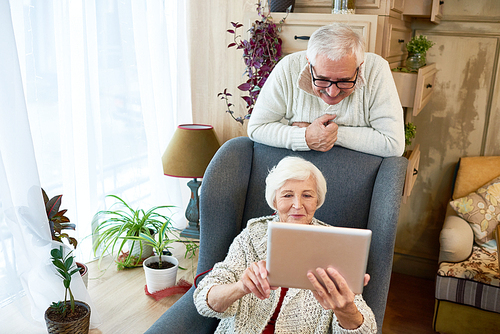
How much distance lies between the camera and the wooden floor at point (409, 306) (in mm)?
2479

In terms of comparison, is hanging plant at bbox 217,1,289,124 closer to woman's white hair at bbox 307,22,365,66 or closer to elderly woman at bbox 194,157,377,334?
woman's white hair at bbox 307,22,365,66

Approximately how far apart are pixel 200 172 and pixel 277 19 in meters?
0.87

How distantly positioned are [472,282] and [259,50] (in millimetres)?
1566

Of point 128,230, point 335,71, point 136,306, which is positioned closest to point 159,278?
point 136,306

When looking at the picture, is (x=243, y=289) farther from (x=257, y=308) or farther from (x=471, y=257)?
(x=471, y=257)

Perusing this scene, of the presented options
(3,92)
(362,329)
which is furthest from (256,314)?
(3,92)

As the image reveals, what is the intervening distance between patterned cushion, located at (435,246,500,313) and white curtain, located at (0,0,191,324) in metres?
1.60

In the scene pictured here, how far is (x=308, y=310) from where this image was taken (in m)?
1.39

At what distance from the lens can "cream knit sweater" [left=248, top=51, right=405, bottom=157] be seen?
5.39ft

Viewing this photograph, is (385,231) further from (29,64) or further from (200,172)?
(29,64)

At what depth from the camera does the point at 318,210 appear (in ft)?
5.44

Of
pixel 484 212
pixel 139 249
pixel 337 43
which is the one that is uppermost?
pixel 337 43

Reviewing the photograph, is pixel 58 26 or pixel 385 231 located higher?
pixel 58 26

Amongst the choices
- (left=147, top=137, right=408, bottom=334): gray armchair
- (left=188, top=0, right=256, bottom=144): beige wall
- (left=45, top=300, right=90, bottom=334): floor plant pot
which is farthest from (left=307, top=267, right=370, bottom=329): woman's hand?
(left=188, top=0, right=256, bottom=144): beige wall
